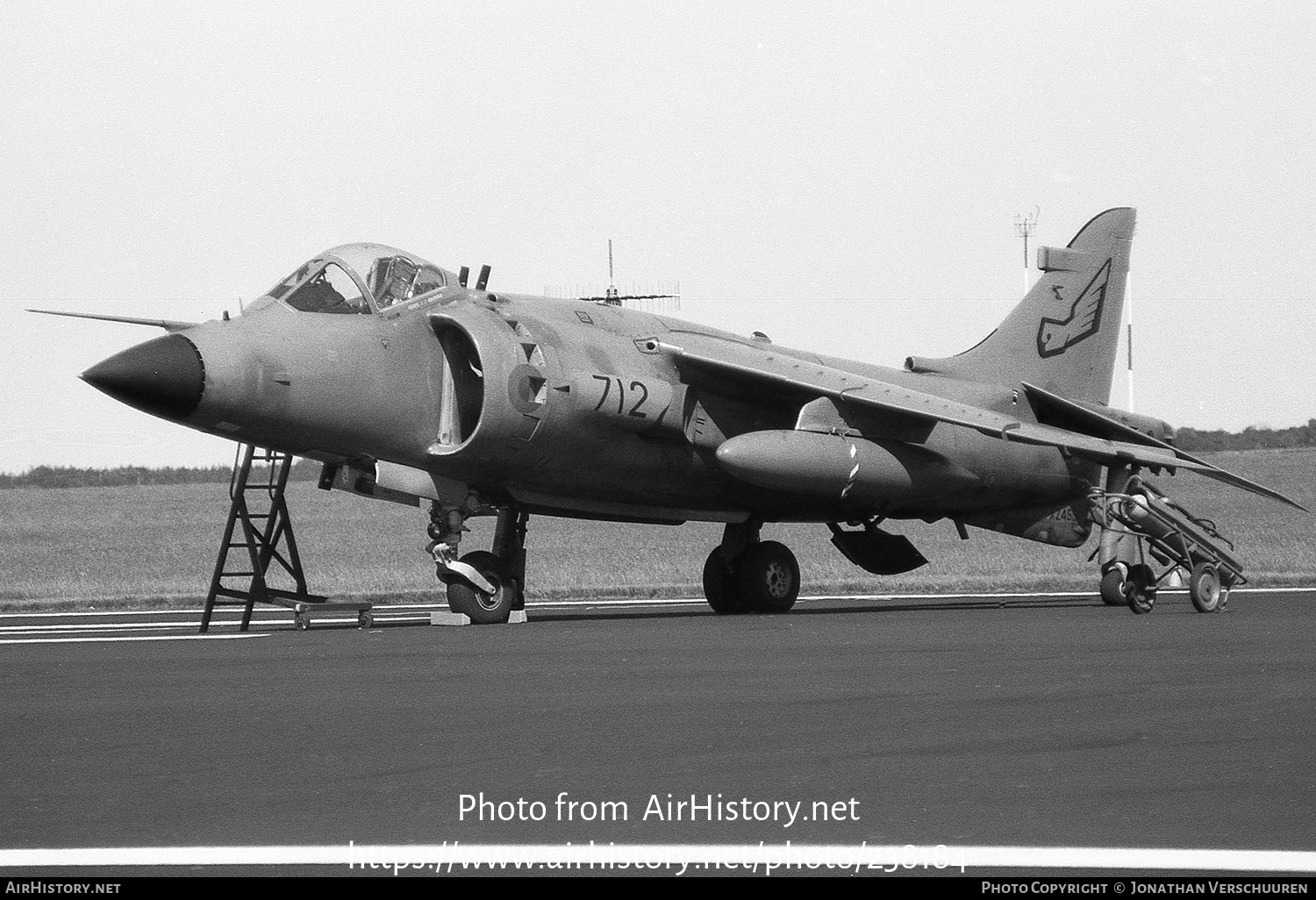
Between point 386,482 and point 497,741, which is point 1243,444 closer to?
point 386,482

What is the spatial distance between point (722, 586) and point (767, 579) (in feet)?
1.83

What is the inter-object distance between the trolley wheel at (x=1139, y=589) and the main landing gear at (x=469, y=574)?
19.6 feet

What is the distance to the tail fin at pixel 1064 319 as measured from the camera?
20922 mm

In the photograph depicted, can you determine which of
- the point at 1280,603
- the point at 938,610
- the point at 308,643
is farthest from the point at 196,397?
the point at 1280,603

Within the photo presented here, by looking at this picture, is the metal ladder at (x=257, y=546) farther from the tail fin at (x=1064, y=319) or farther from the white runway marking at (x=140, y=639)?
the tail fin at (x=1064, y=319)

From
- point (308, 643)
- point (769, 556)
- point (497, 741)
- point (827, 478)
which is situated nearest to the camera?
point (497, 741)

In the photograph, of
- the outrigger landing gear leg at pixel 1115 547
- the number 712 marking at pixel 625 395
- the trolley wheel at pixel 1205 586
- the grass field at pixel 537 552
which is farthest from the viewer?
the grass field at pixel 537 552

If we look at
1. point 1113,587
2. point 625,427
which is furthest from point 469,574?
point 1113,587

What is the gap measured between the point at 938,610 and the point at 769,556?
1.89 metres

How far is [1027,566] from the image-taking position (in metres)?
31.6

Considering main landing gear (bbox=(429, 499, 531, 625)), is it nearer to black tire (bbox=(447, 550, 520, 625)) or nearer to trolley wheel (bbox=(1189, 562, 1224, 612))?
black tire (bbox=(447, 550, 520, 625))

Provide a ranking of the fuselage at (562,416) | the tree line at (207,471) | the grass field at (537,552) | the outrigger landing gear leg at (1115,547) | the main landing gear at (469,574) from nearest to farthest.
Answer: the fuselage at (562,416)
the main landing gear at (469,574)
the outrigger landing gear leg at (1115,547)
the grass field at (537,552)
the tree line at (207,471)

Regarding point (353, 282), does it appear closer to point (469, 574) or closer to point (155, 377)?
point (155, 377)

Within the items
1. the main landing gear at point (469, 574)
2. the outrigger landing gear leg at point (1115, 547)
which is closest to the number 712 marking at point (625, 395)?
the main landing gear at point (469, 574)
